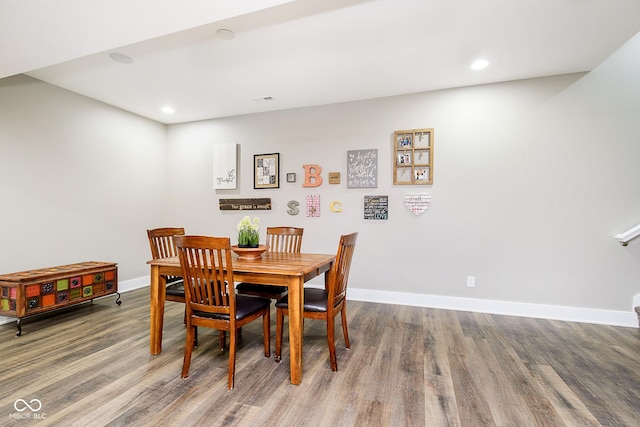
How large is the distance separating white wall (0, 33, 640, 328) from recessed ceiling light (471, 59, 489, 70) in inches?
19.8

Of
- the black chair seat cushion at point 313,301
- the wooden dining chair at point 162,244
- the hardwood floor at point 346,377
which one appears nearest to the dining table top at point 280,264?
the black chair seat cushion at point 313,301

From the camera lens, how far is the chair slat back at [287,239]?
124 inches

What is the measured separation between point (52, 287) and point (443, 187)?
4.36m

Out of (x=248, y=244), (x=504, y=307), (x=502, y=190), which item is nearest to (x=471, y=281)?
(x=504, y=307)

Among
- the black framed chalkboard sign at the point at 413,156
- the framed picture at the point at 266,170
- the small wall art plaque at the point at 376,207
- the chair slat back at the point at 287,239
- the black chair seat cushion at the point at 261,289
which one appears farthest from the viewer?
the framed picture at the point at 266,170

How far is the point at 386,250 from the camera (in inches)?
149

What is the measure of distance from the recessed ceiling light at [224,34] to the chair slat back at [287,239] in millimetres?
1800

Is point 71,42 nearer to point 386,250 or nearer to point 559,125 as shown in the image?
point 386,250

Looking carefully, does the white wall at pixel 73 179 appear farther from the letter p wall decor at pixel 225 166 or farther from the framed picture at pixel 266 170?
the framed picture at pixel 266 170

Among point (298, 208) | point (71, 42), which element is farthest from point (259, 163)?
point (71, 42)

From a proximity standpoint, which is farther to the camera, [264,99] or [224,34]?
[264,99]

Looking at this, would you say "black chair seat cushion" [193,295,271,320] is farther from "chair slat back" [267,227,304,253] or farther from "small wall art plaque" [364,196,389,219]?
"small wall art plaque" [364,196,389,219]

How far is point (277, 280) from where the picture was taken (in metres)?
2.03

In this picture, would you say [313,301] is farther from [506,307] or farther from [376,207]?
[506,307]
